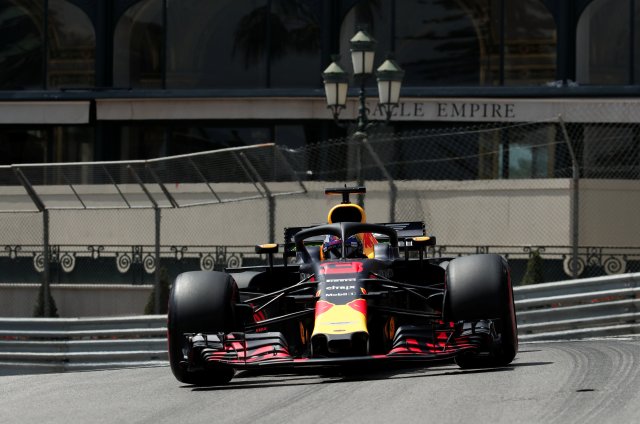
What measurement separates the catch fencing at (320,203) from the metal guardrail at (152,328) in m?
2.74

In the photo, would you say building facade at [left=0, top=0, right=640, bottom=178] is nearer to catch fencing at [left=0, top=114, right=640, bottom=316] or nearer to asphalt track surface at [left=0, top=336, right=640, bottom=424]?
catch fencing at [left=0, top=114, right=640, bottom=316]

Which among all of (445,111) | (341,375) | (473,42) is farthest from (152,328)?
(473,42)

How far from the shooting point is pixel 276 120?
3127 centimetres

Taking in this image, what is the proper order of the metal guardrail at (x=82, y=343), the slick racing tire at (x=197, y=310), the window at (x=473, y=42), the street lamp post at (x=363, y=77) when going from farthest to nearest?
the window at (x=473, y=42) → the street lamp post at (x=363, y=77) → the metal guardrail at (x=82, y=343) → the slick racing tire at (x=197, y=310)

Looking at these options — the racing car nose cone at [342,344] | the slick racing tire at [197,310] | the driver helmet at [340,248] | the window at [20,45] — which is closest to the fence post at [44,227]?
the driver helmet at [340,248]

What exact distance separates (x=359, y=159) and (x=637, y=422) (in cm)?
1096

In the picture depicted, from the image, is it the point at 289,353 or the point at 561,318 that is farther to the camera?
the point at 561,318

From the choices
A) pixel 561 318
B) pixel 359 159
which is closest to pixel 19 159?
pixel 359 159

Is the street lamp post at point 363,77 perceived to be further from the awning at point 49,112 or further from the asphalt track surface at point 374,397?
the awning at point 49,112

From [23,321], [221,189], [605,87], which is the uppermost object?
[605,87]

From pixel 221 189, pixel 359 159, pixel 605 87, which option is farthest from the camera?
pixel 605 87

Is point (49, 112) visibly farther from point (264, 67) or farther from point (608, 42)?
point (608, 42)

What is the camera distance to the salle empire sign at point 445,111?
29.2 m

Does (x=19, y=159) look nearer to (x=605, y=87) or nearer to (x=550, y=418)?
(x=605, y=87)
